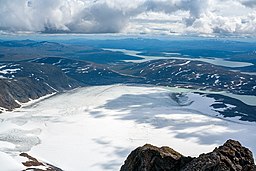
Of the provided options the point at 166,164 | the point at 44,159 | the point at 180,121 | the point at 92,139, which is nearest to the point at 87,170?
the point at 44,159

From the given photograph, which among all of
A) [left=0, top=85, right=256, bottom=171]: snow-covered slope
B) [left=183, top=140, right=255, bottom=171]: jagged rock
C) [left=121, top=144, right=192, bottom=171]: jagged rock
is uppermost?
[left=183, top=140, right=255, bottom=171]: jagged rock

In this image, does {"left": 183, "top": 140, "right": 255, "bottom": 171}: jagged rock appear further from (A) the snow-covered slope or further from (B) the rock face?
(A) the snow-covered slope

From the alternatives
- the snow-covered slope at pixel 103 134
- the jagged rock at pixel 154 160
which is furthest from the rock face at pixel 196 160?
the snow-covered slope at pixel 103 134

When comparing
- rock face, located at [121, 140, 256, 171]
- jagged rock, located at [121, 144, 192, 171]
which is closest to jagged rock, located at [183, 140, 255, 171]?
rock face, located at [121, 140, 256, 171]

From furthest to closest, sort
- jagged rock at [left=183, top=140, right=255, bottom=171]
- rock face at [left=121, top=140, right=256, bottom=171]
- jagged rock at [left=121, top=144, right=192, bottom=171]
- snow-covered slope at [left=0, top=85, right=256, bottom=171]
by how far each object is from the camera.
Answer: snow-covered slope at [left=0, top=85, right=256, bottom=171] → jagged rock at [left=121, top=144, right=192, bottom=171] → rock face at [left=121, top=140, right=256, bottom=171] → jagged rock at [left=183, top=140, right=255, bottom=171]

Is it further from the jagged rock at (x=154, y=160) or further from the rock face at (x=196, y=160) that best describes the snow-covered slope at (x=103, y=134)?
the rock face at (x=196, y=160)

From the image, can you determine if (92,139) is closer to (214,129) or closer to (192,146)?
(192,146)

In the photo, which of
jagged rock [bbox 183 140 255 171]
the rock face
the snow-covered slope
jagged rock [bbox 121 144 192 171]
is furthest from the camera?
the snow-covered slope

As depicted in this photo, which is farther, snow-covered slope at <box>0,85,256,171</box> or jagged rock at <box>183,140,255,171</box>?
snow-covered slope at <box>0,85,256,171</box>
